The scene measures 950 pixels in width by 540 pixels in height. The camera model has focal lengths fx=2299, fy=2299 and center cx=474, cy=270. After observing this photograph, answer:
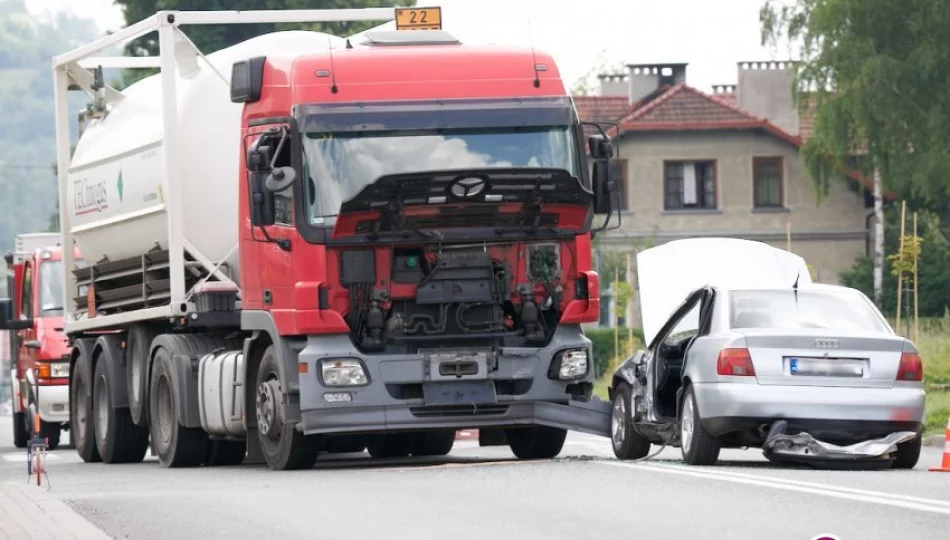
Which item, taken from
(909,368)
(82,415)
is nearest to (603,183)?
(909,368)

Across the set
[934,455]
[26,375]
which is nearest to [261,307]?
[934,455]

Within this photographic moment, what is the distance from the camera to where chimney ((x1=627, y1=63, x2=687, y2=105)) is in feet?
244

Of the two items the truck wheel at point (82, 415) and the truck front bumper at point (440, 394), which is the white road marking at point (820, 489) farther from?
the truck wheel at point (82, 415)

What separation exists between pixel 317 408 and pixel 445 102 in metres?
2.65

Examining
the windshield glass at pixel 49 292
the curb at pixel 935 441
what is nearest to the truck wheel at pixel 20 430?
the windshield glass at pixel 49 292

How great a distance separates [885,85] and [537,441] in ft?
102

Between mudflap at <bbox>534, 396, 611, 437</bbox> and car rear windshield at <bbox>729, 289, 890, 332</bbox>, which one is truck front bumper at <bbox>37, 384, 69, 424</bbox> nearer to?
mudflap at <bbox>534, 396, 611, 437</bbox>

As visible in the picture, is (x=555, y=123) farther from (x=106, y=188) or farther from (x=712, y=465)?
(x=106, y=188)

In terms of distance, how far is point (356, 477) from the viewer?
1773 cm

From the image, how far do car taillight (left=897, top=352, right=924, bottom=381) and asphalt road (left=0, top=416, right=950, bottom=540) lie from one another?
2.31ft

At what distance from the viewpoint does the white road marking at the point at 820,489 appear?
43.1 feet

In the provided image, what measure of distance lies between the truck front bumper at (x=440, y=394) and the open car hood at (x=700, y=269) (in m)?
1.51

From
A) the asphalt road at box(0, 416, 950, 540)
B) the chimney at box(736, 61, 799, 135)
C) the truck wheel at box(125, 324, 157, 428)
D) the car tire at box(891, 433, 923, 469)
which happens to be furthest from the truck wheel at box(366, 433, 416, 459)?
the chimney at box(736, 61, 799, 135)

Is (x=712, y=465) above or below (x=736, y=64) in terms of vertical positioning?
below
